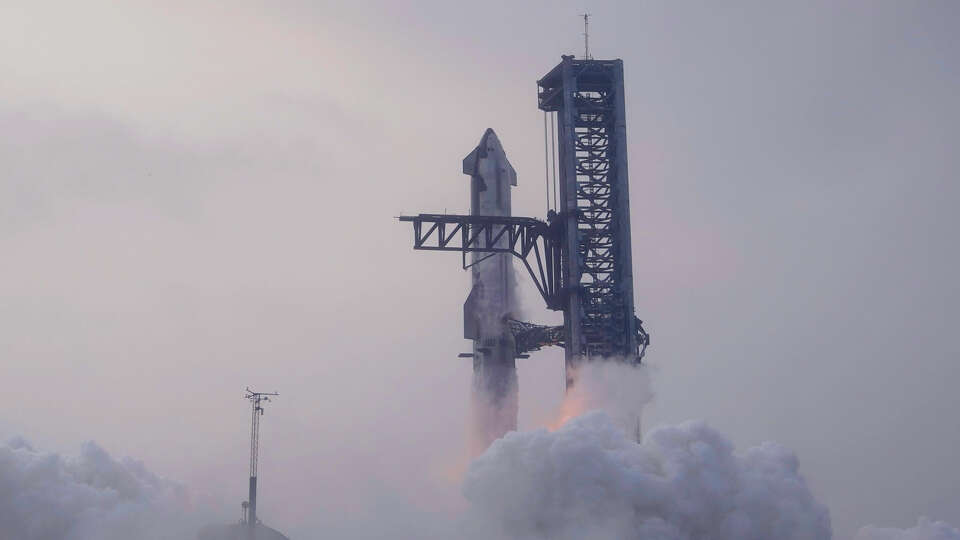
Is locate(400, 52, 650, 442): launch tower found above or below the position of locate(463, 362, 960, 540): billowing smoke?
above

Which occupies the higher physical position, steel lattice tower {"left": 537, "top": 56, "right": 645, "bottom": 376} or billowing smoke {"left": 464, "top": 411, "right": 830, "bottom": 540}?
steel lattice tower {"left": 537, "top": 56, "right": 645, "bottom": 376}

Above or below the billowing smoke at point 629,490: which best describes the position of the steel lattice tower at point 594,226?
above

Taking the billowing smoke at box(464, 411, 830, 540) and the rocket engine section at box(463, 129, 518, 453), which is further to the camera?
the rocket engine section at box(463, 129, 518, 453)

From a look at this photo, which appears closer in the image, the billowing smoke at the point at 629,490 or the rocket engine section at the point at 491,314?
the billowing smoke at the point at 629,490

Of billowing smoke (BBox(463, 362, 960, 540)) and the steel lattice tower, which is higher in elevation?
the steel lattice tower

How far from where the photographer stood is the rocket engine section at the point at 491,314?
308ft

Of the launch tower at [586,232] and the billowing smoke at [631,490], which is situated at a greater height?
the launch tower at [586,232]

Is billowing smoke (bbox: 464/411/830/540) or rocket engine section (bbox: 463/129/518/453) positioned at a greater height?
rocket engine section (bbox: 463/129/518/453)

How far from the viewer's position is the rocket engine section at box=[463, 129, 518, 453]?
93875mm

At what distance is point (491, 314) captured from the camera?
9481cm

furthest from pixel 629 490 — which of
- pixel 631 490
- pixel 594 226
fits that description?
pixel 594 226

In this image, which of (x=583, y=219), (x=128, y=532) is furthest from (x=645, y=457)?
(x=128, y=532)

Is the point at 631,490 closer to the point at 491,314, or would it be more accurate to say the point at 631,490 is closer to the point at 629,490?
the point at 629,490

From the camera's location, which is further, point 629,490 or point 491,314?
point 491,314
